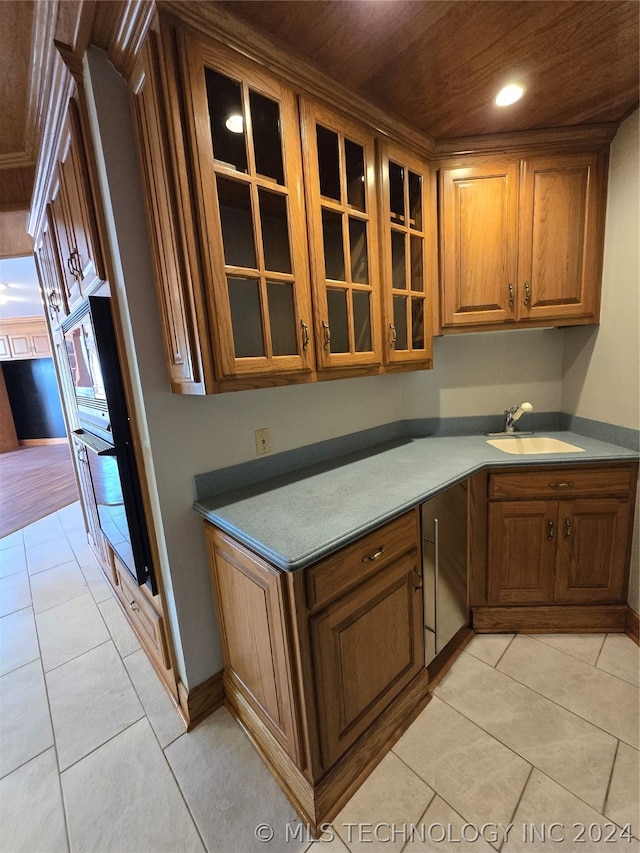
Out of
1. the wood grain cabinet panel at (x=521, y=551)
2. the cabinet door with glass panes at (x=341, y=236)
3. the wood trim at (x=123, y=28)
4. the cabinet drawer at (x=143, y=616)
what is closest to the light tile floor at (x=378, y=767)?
the cabinet drawer at (x=143, y=616)

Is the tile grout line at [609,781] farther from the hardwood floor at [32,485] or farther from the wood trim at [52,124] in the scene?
the hardwood floor at [32,485]

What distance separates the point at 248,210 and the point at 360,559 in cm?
120

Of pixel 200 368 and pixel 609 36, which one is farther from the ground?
pixel 609 36

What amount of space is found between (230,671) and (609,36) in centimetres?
274

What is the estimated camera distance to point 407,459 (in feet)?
6.01

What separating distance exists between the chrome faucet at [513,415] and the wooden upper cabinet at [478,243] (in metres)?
0.55

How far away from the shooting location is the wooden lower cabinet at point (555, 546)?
67.6 inches

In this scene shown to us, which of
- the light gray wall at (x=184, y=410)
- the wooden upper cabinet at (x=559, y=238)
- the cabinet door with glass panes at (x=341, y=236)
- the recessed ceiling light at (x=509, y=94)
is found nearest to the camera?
the light gray wall at (x=184, y=410)

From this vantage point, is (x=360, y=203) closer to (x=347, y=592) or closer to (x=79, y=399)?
(x=347, y=592)

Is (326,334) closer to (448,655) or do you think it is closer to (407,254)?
(407,254)

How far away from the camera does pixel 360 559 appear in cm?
115

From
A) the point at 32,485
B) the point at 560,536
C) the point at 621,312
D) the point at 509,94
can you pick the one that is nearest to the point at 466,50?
the point at 509,94

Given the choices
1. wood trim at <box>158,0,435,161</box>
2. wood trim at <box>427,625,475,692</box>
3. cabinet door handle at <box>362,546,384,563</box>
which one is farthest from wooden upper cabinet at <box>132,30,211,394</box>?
wood trim at <box>427,625,475,692</box>

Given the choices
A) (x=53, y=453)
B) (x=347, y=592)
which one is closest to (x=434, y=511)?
(x=347, y=592)
